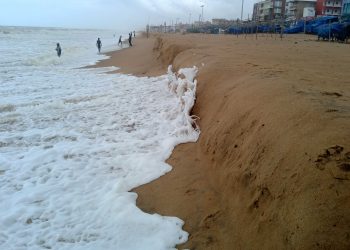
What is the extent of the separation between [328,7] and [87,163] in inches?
2520

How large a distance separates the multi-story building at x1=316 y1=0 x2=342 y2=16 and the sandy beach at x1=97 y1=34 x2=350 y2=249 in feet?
197

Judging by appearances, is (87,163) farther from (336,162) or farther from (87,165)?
Answer: (336,162)

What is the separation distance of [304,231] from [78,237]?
226 cm

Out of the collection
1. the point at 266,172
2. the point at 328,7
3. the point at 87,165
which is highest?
the point at 328,7

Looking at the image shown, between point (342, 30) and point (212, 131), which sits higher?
point (342, 30)

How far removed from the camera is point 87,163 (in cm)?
503

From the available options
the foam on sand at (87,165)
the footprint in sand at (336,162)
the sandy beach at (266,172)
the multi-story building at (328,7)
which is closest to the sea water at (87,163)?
the foam on sand at (87,165)

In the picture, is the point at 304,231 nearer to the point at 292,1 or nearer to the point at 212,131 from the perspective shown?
the point at 212,131

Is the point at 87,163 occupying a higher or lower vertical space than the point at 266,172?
lower

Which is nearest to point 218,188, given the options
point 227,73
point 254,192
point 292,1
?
point 254,192

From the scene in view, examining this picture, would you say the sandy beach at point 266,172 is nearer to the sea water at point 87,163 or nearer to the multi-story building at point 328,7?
the sea water at point 87,163

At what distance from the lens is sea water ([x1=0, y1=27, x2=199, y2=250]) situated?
3.36 metres

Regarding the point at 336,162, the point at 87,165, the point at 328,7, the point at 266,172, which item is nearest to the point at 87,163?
the point at 87,165

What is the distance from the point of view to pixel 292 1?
2719 inches
